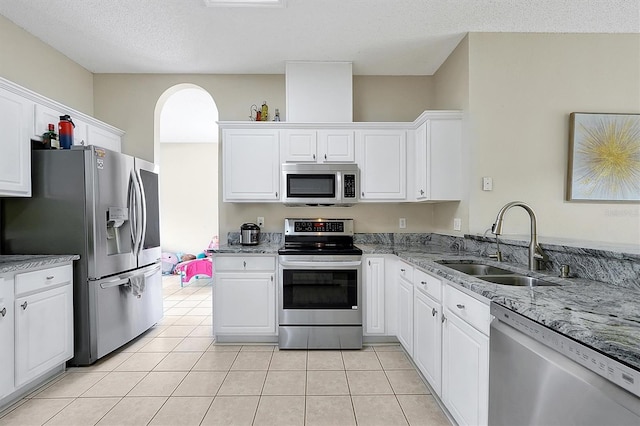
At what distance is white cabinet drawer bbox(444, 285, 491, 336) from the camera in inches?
53.8

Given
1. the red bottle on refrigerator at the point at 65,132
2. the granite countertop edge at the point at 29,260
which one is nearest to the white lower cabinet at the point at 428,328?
the granite countertop edge at the point at 29,260

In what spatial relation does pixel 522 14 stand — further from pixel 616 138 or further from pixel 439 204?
pixel 439 204

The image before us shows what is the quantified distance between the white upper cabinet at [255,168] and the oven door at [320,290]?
760 mm

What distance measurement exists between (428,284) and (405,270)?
0.52 m

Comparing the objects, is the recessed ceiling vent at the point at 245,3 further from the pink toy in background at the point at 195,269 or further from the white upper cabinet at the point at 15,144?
the pink toy in background at the point at 195,269

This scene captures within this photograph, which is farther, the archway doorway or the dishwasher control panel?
the archway doorway

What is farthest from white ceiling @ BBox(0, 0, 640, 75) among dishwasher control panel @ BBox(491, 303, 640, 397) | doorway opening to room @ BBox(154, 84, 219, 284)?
doorway opening to room @ BBox(154, 84, 219, 284)

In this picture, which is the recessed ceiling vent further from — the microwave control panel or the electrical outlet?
the electrical outlet

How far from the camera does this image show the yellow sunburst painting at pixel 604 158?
8.54 ft

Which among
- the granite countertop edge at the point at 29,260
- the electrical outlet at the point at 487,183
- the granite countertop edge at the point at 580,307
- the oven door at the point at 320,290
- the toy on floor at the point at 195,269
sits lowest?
the toy on floor at the point at 195,269

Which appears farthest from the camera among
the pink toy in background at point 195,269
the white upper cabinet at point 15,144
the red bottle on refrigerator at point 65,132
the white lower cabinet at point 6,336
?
the pink toy in background at point 195,269

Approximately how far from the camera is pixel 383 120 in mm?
3486

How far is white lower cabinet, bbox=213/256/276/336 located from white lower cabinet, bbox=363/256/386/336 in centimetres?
85

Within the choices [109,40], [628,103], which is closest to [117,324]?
[109,40]
